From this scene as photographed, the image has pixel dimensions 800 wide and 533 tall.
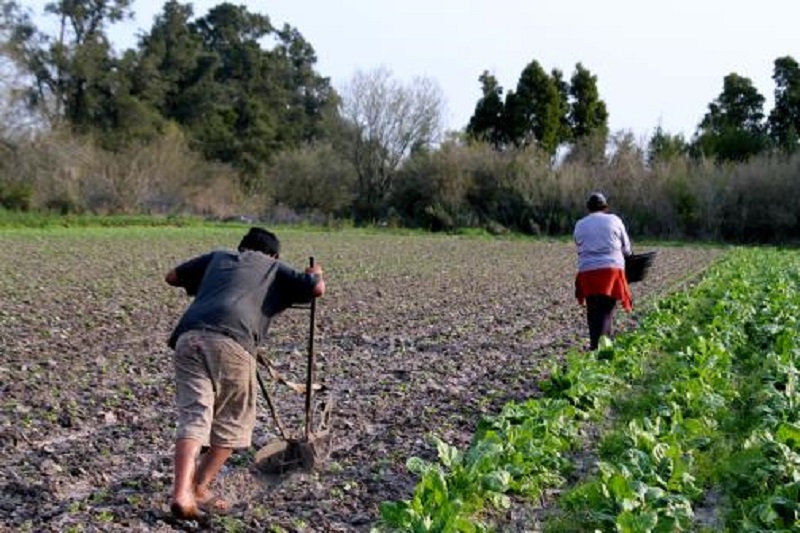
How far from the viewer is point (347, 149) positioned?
5778cm

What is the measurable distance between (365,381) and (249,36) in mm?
67913

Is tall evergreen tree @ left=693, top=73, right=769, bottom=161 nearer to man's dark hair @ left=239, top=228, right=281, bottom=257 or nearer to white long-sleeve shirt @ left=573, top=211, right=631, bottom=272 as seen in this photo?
white long-sleeve shirt @ left=573, top=211, right=631, bottom=272

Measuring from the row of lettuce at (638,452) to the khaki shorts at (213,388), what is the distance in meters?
1.13

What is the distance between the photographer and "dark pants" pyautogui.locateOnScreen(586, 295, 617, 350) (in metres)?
10.1

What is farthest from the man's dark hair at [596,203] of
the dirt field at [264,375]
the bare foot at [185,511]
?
the bare foot at [185,511]

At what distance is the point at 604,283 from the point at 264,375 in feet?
12.7

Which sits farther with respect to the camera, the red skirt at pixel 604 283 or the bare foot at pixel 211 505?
the red skirt at pixel 604 283

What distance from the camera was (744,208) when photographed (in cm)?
4678

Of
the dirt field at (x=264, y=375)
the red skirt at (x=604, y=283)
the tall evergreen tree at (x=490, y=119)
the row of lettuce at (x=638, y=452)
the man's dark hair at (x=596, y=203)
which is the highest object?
the tall evergreen tree at (x=490, y=119)

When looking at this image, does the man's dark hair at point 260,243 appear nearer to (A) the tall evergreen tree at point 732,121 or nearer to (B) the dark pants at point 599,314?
(B) the dark pants at point 599,314

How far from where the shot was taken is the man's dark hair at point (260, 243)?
19.3ft

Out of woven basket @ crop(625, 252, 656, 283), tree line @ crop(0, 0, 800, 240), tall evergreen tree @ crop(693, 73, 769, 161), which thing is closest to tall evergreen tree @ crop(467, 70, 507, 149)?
tree line @ crop(0, 0, 800, 240)

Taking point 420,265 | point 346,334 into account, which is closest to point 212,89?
point 420,265

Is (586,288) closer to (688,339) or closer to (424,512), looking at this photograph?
(688,339)
